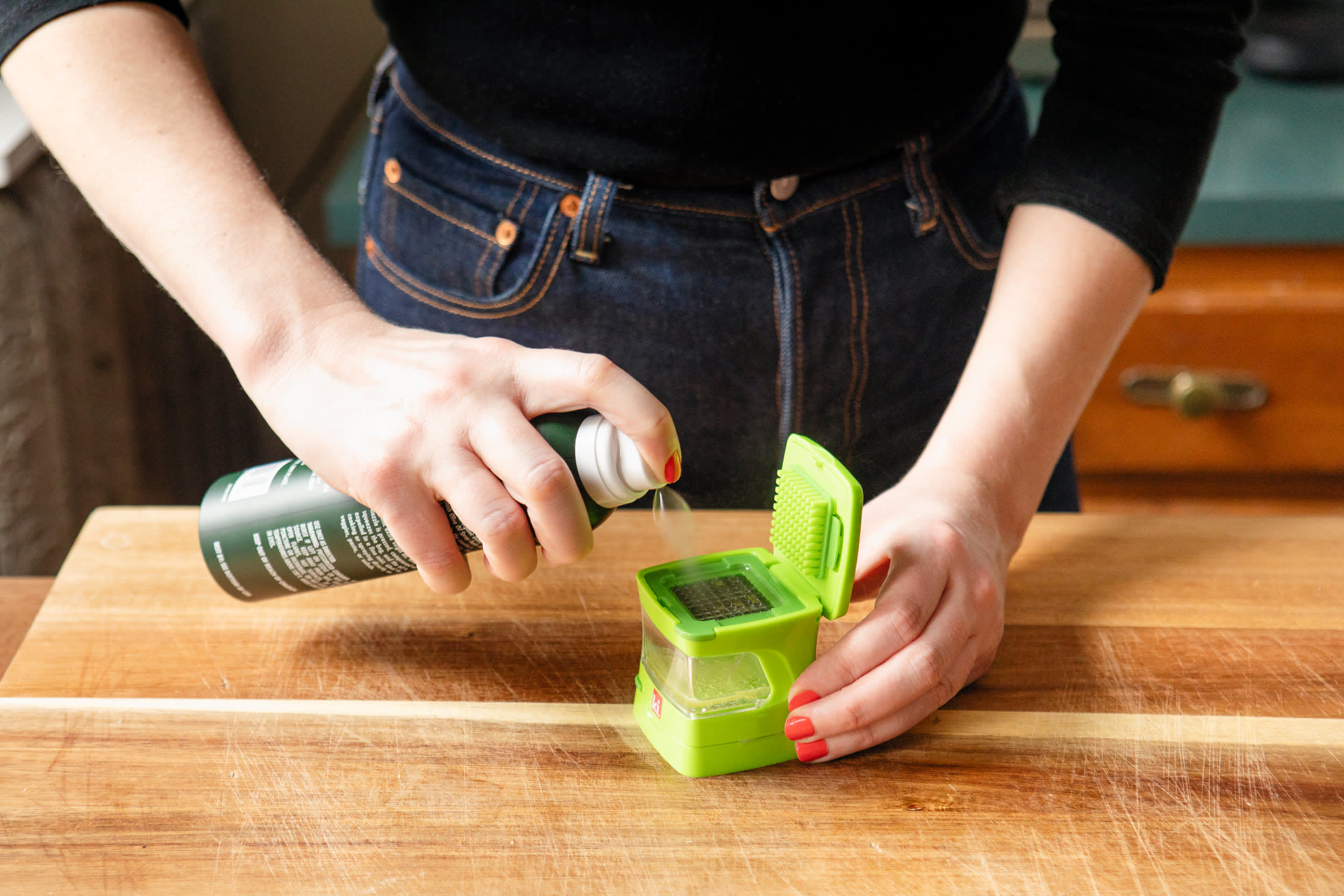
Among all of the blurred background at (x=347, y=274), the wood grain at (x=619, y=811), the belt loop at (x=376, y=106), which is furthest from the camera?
the blurred background at (x=347, y=274)

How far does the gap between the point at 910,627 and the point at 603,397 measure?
0.75 feet

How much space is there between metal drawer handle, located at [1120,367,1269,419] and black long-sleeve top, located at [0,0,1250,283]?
2.36 ft

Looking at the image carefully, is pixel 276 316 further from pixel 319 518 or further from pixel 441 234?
pixel 441 234

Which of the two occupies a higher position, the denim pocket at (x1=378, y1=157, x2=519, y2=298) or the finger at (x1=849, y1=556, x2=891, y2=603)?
the denim pocket at (x1=378, y1=157, x2=519, y2=298)

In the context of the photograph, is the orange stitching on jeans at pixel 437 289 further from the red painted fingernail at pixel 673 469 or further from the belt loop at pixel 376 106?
the red painted fingernail at pixel 673 469

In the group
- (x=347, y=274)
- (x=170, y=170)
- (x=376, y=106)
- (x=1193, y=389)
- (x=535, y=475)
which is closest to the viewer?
(x=535, y=475)

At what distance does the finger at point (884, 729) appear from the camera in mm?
628

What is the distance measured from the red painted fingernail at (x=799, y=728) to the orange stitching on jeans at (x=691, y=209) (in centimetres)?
38

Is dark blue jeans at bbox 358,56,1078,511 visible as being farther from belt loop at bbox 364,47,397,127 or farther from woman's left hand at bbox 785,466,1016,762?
woman's left hand at bbox 785,466,1016,762

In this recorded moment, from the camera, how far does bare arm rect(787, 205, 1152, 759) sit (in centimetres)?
63

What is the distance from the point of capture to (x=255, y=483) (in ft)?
2.26

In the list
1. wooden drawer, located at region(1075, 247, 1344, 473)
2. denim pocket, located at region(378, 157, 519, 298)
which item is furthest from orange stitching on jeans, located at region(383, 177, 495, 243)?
wooden drawer, located at region(1075, 247, 1344, 473)

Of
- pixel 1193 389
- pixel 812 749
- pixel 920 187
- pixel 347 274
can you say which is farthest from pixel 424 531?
pixel 1193 389

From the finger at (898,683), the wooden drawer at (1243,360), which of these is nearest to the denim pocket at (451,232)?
the finger at (898,683)
